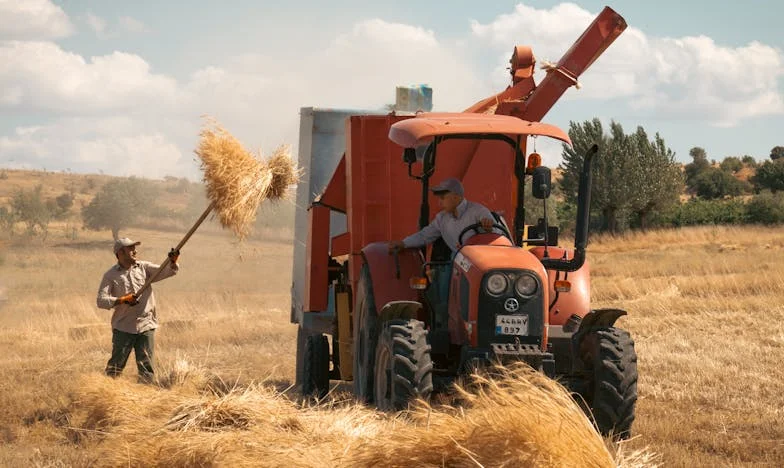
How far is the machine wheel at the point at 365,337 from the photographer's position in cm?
889

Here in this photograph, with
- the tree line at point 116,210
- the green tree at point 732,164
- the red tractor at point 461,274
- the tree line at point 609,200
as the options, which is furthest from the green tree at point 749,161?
Result: the red tractor at point 461,274

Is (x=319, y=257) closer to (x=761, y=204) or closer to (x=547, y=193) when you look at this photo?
(x=547, y=193)

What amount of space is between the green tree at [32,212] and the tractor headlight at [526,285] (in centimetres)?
4024

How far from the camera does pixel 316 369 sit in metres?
11.2

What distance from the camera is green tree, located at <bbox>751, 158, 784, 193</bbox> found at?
67062mm

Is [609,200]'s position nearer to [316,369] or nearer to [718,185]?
[718,185]

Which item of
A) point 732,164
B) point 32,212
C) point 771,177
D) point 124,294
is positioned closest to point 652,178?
point 771,177

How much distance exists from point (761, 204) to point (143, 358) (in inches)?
1868

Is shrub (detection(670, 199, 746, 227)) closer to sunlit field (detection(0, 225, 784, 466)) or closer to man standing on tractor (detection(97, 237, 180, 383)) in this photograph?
sunlit field (detection(0, 225, 784, 466))

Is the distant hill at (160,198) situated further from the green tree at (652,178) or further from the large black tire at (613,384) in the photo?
the green tree at (652,178)

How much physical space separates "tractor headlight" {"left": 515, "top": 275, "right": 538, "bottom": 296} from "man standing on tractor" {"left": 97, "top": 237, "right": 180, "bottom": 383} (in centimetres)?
503

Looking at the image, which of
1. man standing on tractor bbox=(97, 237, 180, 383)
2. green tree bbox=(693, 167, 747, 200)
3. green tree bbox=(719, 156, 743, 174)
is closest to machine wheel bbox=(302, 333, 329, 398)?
man standing on tractor bbox=(97, 237, 180, 383)

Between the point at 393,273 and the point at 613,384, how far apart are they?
2148mm

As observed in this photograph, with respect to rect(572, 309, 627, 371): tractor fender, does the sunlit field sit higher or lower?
lower
